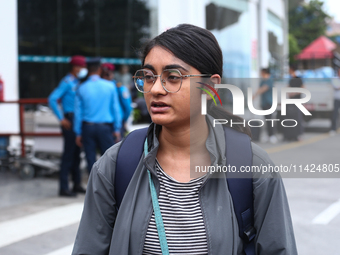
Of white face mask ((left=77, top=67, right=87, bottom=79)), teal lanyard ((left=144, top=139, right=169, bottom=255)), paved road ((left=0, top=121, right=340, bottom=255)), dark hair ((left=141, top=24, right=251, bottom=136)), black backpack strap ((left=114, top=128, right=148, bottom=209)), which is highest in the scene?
white face mask ((left=77, top=67, right=87, bottom=79))

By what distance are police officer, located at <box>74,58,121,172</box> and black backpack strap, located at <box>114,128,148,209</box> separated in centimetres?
439

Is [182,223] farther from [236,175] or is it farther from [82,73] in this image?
[82,73]

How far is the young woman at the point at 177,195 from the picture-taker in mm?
1842

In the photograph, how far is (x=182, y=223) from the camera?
1864 mm

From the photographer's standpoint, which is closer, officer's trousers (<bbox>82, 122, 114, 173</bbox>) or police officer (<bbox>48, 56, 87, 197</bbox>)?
officer's trousers (<bbox>82, 122, 114, 173</bbox>)

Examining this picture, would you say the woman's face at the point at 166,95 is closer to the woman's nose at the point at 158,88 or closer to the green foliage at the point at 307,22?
the woman's nose at the point at 158,88

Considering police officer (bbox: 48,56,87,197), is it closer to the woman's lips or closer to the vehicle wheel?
the vehicle wheel

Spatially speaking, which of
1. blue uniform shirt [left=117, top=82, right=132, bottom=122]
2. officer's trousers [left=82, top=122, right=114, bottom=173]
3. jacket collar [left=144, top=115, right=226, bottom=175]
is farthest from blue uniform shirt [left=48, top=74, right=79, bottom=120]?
jacket collar [left=144, top=115, right=226, bottom=175]

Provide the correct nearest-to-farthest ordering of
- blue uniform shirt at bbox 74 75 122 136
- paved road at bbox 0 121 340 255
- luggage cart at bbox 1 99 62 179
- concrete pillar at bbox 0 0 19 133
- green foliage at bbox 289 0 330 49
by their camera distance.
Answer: paved road at bbox 0 121 340 255
blue uniform shirt at bbox 74 75 122 136
luggage cart at bbox 1 99 62 179
concrete pillar at bbox 0 0 19 133
green foliage at bbox 289 0 330 49

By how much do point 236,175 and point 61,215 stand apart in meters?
4.40

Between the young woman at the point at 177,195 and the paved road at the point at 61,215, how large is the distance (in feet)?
5.72

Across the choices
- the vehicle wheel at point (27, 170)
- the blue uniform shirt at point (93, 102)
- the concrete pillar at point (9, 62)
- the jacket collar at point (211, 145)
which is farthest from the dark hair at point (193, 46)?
the concrete pillar at point (9, 62)

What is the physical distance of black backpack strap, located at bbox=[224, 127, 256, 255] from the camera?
72.3 inches

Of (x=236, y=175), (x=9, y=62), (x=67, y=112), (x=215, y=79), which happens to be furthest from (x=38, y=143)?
(x=236, y=175)
